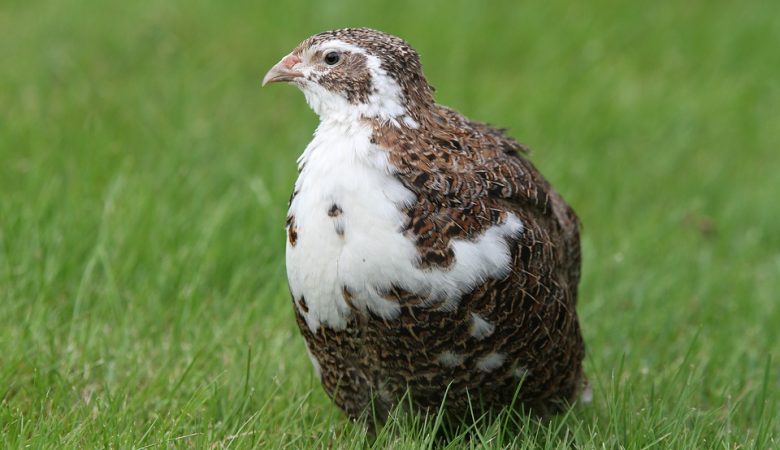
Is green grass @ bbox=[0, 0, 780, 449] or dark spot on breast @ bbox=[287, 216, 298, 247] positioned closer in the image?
dark spot on breast @ bbox=[287, 216, 298, 247]

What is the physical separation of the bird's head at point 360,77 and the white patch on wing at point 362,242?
8 centimetres

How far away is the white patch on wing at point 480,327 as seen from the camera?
362 centimetres

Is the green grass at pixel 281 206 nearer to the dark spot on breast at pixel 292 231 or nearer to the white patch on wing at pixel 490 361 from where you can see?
the white patch on wing at pixel 490 361

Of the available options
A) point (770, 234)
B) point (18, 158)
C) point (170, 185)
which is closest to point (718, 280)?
point (770, 234)

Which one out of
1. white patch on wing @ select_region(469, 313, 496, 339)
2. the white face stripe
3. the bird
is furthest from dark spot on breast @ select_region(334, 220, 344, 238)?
white patch on wing @ select_region(469, 313, 496, 339)

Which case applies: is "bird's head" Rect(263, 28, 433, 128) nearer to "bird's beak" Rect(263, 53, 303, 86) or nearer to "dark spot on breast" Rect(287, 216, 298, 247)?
"bird's beak" Rect(263, 53, 303, 86)

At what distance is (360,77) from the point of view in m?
3.61

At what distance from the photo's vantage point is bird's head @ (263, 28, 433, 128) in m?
3.61

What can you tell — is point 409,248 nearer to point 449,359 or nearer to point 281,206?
point 449,359

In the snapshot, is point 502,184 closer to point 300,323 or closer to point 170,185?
point 300,323

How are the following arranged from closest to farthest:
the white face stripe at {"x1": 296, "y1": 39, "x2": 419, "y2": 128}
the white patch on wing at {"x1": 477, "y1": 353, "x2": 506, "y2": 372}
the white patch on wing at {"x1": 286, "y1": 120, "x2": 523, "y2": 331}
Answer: the white patch on wing at {"x1": 286, "y1": 120, "x2": 523, "y2": 331}, the white face stripe at {"x1": 296, "y1": 39, "x2": 419, "y2": 128}, the white patch on wing at {"x1": 477, "y1": 353, "x2": 506, "y2": 372}

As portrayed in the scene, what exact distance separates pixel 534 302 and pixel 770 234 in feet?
10.9

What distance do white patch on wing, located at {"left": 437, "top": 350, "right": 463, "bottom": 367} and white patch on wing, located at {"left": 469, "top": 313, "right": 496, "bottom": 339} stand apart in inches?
3.9

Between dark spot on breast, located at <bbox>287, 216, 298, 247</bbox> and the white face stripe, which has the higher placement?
the white face stripe
